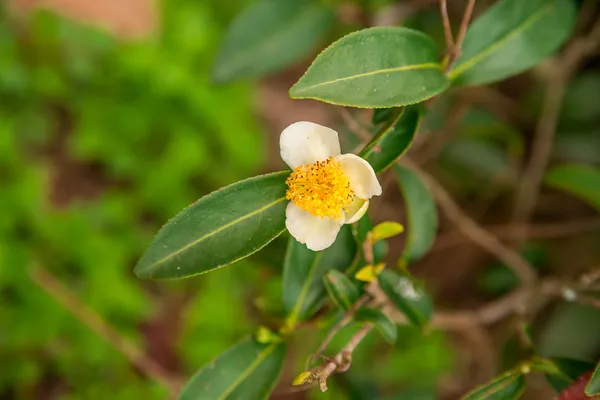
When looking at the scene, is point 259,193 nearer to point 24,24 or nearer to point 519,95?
point 519,95

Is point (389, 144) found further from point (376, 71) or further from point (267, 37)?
point (267, 37)

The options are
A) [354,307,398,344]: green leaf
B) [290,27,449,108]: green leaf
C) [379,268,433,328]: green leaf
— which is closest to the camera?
[290,27,449,108]: green leaf

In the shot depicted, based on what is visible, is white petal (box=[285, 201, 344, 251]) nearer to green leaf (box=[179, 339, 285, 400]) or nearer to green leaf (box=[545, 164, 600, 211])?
green leaf (box=[179, 339, 285, 400])

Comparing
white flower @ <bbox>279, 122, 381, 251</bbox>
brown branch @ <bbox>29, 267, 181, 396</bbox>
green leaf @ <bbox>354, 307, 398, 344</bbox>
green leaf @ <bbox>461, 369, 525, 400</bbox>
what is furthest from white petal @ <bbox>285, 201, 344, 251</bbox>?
brown branch @ <bbox>29, 267, 181, 396</bbox>

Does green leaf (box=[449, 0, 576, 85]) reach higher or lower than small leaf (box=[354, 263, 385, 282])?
higher

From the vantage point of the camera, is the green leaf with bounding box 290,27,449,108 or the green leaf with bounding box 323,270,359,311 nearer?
the green leaf with bounding box 290,27,449,108

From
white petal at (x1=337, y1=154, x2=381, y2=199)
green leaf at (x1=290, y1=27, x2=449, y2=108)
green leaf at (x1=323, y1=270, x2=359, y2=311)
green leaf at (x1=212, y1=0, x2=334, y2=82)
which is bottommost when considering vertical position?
green leaf at (x1=323, y1=270, x2=359, y2=311)

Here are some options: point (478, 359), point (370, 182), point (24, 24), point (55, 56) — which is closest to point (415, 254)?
point (370, 182)

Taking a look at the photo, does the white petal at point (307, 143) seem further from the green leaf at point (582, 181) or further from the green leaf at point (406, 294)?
the green leaf at point (582, 181)
